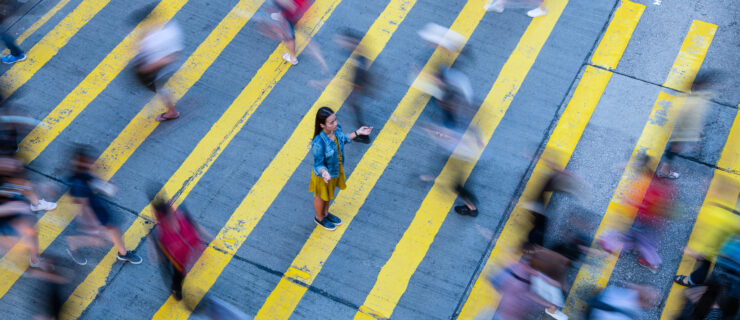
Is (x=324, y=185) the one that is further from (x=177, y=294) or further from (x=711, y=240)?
(x=711, y=240)

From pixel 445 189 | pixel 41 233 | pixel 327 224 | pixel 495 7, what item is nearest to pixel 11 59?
pixel 41 233

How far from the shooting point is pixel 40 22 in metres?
11.3

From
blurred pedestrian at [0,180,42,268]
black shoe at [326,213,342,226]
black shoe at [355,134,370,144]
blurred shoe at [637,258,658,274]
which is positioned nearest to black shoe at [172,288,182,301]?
blurred pedestrian at [0,180,42,268]

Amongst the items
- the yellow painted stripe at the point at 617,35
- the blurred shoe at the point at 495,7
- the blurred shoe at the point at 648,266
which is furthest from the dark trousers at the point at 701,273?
the blurred shoe at the point at 495,7

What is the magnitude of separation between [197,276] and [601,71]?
6898mm

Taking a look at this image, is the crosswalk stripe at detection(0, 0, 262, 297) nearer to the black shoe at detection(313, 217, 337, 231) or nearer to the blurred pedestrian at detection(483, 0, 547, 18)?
the black shoe at detection(313, 217, 337, 231)

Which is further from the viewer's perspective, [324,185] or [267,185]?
[267,185]

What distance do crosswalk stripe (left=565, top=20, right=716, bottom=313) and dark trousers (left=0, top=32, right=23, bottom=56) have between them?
9151mm

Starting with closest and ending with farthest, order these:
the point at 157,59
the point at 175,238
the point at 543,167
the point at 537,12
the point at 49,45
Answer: the point at 175,238 → the point at 157,59 → the point at 543,167 → the point at 49,45 → the point at 537,12

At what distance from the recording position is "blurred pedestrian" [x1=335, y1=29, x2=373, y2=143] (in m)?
9.50

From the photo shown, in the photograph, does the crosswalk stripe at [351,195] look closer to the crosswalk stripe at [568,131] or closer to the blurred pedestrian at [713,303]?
the crosswalk stripe at [568,131]

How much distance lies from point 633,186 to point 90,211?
7.02 meters

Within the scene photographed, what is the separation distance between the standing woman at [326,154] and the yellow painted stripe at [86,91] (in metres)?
4.36

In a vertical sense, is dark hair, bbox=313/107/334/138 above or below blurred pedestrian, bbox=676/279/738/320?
above
